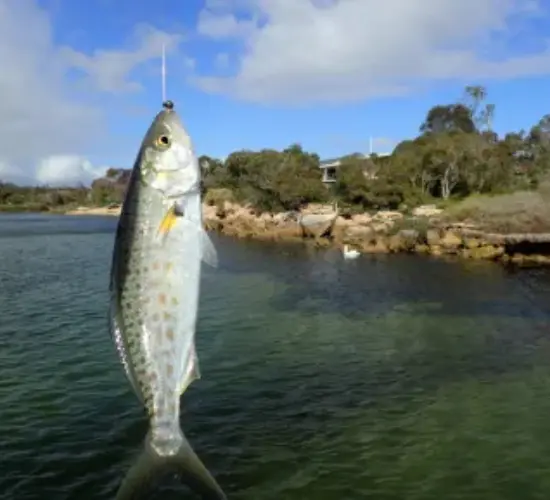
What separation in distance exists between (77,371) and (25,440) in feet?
15.9

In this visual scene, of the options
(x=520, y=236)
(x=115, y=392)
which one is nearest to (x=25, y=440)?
(x=115, y=392)

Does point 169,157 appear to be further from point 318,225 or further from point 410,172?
point 410,172

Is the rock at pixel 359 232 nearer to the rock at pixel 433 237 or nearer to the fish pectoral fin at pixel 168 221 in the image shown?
the rock at pixel 433 237

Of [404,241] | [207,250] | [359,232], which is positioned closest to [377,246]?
[404,241]

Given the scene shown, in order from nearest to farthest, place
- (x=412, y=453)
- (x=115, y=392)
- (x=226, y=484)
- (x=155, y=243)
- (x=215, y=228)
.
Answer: (x=155, y=243)
(x=226, y=484)
(x=412, y=453)
(x=115, y=392)
(x=215, y=228)

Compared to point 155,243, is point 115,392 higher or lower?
lower


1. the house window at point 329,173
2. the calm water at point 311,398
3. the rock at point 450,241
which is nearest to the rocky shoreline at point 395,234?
the rock at point 450,241

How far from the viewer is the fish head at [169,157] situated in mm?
4215

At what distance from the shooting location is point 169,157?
4.22 meters

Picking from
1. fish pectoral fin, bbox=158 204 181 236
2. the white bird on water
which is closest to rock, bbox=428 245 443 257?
the white bird on water

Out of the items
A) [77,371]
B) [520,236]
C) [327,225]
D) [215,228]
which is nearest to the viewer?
[77,371]

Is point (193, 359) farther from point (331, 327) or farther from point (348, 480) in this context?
point (331, 327)

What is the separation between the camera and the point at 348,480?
1139 cm

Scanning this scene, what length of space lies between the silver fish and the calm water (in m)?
4.92
